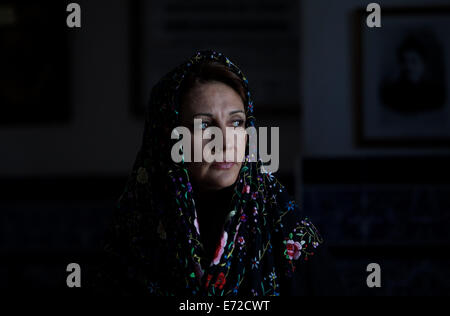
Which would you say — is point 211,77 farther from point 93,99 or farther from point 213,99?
point 93,99

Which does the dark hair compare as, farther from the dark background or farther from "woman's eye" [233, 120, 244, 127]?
the dark background

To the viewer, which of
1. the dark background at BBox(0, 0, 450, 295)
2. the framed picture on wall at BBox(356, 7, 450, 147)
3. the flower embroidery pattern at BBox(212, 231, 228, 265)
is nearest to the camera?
the flower embroidery pattern at BBox(212, 231, 228, 265)

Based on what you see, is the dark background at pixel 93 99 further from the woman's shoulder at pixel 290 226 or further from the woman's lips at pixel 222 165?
the woman's lips at pixel 222 165

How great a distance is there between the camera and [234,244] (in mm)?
696

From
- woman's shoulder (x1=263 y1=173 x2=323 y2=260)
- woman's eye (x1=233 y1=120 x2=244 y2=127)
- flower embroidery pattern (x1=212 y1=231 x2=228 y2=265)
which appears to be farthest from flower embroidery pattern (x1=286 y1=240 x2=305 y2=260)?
woman's eye (x1=233 y1=120 x2=244 y2=127)

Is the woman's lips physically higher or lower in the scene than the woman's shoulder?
higher

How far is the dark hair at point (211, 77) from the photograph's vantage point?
28.4 inches

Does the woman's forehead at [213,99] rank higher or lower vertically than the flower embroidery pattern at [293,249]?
higher

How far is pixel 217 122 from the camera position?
2.22 feet

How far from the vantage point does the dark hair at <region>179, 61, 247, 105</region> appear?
72 cm

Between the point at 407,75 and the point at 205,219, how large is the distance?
50.0 inches

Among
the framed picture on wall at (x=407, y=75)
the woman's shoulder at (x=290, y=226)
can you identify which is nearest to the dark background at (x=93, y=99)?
the framed picture on wall at (x=407, y=75)

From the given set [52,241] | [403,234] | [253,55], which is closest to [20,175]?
[52,241]

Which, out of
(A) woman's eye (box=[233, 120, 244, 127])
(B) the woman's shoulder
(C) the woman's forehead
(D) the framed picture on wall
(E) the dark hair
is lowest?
(B) the woman's shoulder
